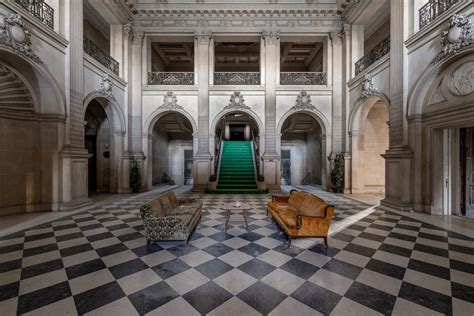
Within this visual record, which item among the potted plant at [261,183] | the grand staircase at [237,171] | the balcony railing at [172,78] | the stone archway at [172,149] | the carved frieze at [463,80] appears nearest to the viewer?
the carved frieze at [463,80]

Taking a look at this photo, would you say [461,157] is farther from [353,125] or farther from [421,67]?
[353,125]

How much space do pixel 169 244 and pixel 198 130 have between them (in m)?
7.56

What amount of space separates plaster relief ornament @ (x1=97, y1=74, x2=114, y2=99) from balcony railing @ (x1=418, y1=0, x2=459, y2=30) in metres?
11.2

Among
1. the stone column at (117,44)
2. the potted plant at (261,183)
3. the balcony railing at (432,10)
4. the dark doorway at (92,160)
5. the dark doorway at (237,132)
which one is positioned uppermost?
the stone column at (117,44)

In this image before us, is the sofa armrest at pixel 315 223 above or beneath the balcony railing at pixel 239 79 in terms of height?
beneath

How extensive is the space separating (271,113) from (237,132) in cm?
1148

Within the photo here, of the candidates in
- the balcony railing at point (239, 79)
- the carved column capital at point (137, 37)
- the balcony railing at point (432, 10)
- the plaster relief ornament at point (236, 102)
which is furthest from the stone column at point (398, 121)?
the carved column capital at point (137, 37)

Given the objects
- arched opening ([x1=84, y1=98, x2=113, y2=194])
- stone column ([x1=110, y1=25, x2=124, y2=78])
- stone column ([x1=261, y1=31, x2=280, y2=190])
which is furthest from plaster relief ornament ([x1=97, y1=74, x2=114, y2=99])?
stone column ([x1=261, y1=31, x2=280, y2=190])

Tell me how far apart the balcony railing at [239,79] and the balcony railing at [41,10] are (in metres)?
6.72

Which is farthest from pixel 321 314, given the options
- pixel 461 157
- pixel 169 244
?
pixel 461 157

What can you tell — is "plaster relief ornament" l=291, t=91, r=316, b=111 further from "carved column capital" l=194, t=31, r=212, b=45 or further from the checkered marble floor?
the checkered marble floor

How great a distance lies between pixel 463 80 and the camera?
521 centimetres

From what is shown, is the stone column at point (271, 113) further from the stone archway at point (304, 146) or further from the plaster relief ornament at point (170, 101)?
the plaster relief ornament at point (170, 101)

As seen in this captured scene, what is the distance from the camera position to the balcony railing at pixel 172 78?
1121 cm
